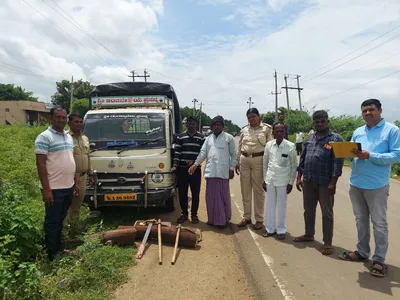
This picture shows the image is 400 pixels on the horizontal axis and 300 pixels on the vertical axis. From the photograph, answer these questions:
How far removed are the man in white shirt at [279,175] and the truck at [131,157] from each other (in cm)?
171

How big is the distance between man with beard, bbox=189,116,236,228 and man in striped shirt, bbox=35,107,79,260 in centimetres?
215

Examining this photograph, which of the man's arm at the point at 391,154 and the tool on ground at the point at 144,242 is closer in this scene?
the man's arm at the point at 391,154

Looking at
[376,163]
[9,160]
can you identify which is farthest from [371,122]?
[9,160]

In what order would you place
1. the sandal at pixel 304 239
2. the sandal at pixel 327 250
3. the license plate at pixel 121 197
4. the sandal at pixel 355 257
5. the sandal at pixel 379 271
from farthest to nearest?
the license plate at pixel 121 197, the sandal at pixel 304 239, the sandal at pixel 327 250, the sandal at pixel 355 257, the sandal at pixel 379 271

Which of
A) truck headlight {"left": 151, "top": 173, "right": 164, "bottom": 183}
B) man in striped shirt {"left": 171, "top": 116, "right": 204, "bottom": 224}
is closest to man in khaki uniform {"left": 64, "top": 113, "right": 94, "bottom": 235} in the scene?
truck headlight {"left": 151, "top": 173, "right": 164, "bottom": 183}

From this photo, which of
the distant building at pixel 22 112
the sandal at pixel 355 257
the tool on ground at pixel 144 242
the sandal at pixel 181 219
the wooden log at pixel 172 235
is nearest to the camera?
the sandal at pixel 355 257

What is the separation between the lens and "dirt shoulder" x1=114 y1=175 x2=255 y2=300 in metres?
3.27

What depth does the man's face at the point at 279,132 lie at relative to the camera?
481cm

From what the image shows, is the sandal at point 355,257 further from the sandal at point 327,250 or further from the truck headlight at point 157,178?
the truck headlight at point 157,178

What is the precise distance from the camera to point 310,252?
171 inches

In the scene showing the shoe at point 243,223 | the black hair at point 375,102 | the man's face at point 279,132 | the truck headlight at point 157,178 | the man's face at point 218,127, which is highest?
the black hair at point 375,102

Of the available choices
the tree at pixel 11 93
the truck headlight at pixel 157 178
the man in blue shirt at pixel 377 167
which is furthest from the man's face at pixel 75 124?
the tree at pixel 11 93

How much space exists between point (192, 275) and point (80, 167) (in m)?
2.25

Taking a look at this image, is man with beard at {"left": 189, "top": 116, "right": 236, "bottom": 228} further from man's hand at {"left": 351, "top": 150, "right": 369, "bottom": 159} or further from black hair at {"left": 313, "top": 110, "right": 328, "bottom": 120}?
man's hand at {"left": 351, "top": 150, "right": 369, "bottom": 159}
